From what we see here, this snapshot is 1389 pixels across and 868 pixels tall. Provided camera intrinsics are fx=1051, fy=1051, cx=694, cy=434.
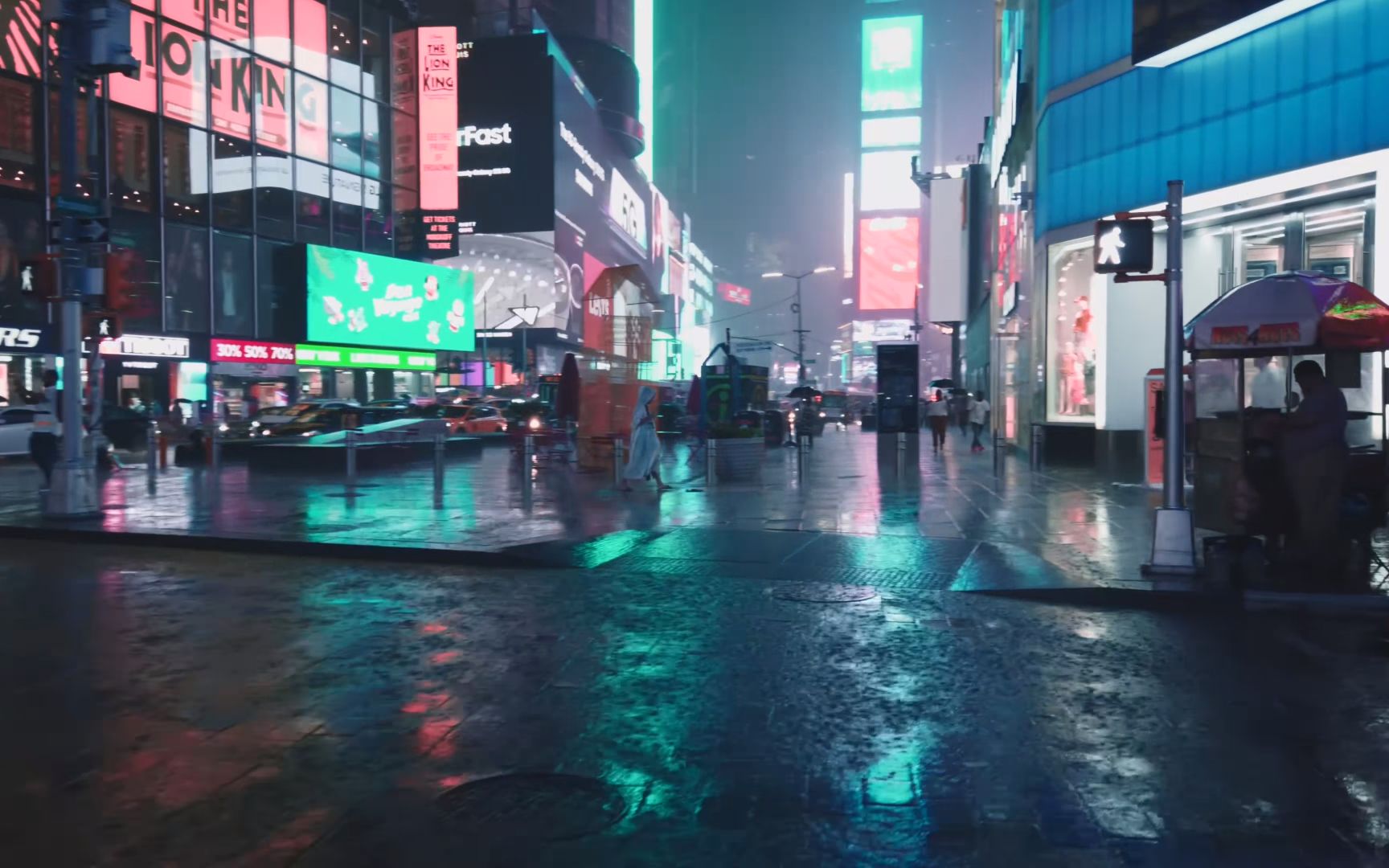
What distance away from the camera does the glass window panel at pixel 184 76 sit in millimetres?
40969

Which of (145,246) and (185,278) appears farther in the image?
(185,278)

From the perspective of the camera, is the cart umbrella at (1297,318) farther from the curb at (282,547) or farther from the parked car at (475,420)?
the parked car at (475,420)

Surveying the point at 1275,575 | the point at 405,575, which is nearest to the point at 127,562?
the point at 405,575

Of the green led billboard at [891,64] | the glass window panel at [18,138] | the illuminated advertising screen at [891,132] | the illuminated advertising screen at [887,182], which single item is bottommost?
the glass window panel at [18,138]

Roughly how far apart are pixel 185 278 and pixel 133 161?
486cm

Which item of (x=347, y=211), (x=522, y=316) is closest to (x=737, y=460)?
(x=347, y=211)

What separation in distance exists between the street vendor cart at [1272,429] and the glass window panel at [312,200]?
148 ft

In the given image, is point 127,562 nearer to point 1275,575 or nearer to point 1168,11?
point 1275,575

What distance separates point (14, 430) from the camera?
27469 mm

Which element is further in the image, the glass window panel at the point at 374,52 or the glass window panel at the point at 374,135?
the glass window panel at the point at 374,52

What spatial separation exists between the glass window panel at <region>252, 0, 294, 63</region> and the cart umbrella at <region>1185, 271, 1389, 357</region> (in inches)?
1776

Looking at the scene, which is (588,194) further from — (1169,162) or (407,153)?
(1169,162)

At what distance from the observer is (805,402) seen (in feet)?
112

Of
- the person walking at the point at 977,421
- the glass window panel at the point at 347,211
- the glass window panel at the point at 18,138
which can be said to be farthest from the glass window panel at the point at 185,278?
the person walking at the point at 977,421
